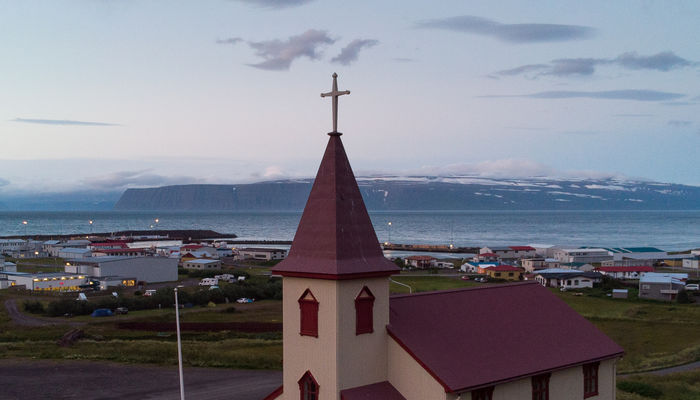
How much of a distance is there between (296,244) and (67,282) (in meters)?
67.5

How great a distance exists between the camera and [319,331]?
691 inches

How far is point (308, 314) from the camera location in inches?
704

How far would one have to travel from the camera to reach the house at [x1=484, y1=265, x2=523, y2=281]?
9302cm

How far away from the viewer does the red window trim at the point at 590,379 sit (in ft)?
71.2

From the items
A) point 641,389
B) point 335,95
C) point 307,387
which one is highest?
point 335,95

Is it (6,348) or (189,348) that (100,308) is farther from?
(189,348)

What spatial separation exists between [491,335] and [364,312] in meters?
4.94

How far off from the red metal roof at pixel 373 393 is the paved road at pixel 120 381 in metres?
13.4

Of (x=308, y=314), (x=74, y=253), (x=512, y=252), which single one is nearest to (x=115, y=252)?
(x=74, y=253)

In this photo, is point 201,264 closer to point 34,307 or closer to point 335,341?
point 34,307

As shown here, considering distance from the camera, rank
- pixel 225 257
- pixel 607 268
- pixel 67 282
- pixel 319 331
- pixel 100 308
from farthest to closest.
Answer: pixel 225 257 → pixel 607 268 → pixel 67 282 → pixel 100 308 → pixel 319 331

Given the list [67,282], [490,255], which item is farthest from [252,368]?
[490,255]

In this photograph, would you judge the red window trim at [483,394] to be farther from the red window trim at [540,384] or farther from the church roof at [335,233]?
the church roof at [335,233]

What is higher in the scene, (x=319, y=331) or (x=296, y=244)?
(x=296, y=244)
